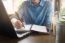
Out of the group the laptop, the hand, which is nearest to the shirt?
the hand

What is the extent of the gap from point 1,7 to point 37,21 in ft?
1.96

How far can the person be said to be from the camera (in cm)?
132

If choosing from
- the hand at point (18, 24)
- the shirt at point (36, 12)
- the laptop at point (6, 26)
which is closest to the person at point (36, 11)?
the shirt at point (36, 12)

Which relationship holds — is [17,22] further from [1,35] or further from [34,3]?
[34,3]

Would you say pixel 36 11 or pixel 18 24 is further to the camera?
pixel 36 11

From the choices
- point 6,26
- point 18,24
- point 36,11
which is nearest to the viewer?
point 6,26

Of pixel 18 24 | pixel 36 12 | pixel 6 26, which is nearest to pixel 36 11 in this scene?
pixel 36 12

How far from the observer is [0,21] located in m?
0.85

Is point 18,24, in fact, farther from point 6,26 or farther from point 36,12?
point 36,12

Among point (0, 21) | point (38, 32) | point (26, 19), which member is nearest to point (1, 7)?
point (0, 21)

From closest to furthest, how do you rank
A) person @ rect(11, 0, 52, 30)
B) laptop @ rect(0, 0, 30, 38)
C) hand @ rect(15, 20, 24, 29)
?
laptop @ rect(0, 0, 30, 38)
hand @ rect(15, 20, 24, 29)
person @ rect(11, 0, 52, 30)

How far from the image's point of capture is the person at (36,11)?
4.34ft

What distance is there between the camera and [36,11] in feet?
4.52

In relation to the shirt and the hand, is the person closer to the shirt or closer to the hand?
A: the shirt
